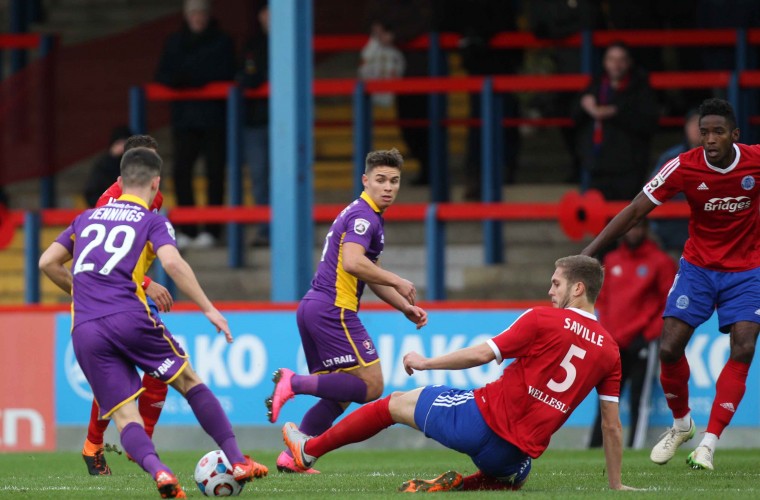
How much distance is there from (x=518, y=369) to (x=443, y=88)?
6314mm

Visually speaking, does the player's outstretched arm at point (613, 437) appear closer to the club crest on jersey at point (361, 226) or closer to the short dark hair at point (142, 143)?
the club crest on jersey at point (361, 226)

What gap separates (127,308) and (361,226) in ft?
6.11

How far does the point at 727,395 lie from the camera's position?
885 cm

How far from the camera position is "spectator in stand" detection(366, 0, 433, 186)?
14742 mm

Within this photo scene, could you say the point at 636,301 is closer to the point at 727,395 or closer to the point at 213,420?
the point at 727,395

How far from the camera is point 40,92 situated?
1565cm

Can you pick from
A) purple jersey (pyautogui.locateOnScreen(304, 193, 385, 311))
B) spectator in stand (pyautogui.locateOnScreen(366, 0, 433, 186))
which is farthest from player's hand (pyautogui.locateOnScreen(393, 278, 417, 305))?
spectator in stand (pyautogui.locateOnScreen(366, 0, 433, 186))

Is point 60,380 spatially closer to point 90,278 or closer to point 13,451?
point 13,451

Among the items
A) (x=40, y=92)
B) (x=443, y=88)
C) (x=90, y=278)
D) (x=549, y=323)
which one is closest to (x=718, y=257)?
(x=549, y=323)

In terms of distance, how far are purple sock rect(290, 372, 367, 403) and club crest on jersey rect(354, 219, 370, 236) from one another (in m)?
0.86

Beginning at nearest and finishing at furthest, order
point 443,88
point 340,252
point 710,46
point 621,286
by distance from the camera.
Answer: point 340,252, point 621,286, point 443,88, point 710,46

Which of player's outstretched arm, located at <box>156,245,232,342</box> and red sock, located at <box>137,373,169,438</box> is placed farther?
red sock, located at <box>137,373,169,438</box>

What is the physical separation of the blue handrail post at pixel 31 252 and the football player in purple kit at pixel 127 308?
584cm

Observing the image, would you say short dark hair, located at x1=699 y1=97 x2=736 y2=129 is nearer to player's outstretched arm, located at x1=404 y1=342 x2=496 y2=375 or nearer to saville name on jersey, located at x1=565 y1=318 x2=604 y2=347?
saville name on jersey, located at x1=565 y1=318 x2=604 y2=347
